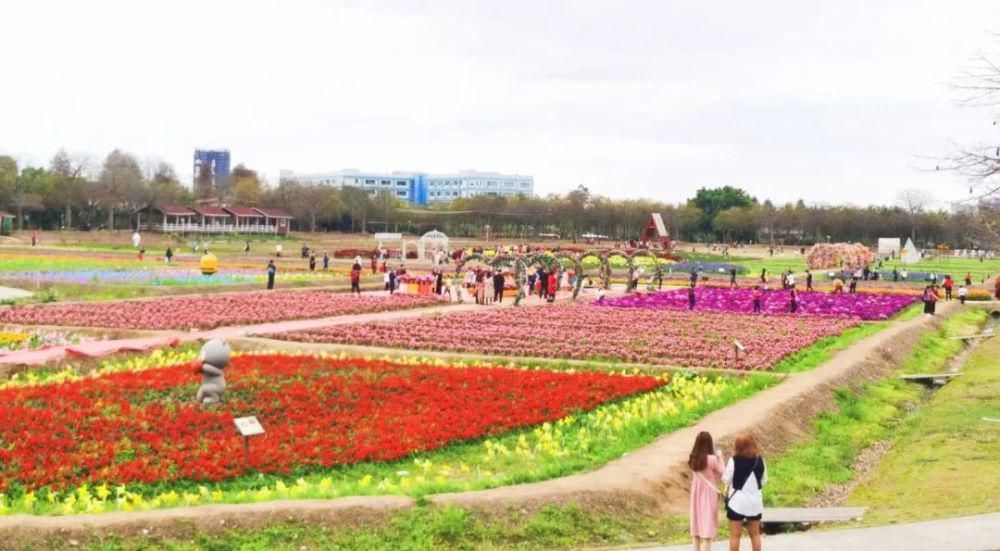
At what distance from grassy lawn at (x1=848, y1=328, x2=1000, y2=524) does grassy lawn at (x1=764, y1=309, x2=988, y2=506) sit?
36 cm

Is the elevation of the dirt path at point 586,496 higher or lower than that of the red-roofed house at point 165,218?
lower

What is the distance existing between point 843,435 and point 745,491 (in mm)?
9930

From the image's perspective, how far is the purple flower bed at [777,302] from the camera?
42.1 m

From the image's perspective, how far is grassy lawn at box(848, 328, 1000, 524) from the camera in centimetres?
1395

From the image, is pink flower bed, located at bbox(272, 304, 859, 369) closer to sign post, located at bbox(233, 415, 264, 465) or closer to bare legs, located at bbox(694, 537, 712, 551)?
sign post, located at bbox(233, 415, 264, 465)

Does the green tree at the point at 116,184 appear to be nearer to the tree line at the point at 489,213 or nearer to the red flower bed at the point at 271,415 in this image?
the tree line at the point at 489,213

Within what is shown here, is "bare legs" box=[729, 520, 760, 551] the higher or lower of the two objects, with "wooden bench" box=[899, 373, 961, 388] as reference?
higher

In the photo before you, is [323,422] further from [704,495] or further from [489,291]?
[489,291]

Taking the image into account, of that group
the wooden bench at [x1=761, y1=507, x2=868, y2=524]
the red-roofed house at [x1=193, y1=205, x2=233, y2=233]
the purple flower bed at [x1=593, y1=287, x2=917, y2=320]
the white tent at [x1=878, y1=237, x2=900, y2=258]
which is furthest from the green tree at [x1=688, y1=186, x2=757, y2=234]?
the wooden bench at [x1=761, y1=507, x2=868, y2=524]

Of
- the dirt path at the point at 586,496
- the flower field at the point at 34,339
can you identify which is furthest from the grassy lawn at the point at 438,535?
the flower field at the point at 34,339

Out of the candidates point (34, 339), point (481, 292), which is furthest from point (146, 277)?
point (34, 339)

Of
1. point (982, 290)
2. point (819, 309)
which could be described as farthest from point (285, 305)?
point (982, 290)

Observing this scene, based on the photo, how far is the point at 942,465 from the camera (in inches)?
658

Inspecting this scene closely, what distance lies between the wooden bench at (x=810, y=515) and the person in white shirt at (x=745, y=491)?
6.98ft
